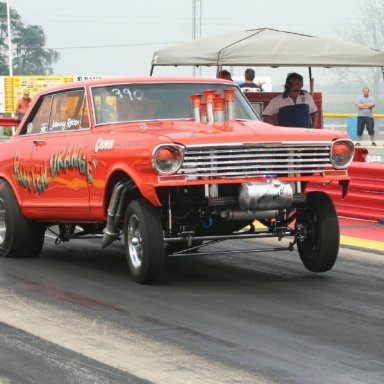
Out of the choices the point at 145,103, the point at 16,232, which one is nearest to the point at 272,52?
the point at 145,103

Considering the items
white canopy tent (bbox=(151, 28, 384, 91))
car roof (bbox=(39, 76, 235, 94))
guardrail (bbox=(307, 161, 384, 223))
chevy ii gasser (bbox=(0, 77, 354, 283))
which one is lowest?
guardrail (bbox=(307, 161, 384, 223))

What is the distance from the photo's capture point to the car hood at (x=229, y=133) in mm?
8906

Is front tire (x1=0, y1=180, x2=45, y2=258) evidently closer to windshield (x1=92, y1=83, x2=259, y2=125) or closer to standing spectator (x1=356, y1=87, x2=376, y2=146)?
windshield (x1=92, y1=83, x2=259, y2=125)

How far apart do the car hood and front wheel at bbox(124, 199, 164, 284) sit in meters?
0.61

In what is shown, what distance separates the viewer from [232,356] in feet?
21.4

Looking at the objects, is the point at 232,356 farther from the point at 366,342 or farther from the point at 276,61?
the point at 276,61

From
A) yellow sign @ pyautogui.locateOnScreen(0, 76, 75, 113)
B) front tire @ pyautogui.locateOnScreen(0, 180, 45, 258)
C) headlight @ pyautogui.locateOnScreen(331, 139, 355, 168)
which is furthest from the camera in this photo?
yellow sign @ pyautogui.locateOnScreen(0, 76, 75, 113)

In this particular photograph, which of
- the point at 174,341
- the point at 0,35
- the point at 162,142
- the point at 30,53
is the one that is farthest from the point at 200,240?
the point at 30,53

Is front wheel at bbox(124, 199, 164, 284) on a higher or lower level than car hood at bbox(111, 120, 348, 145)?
lower

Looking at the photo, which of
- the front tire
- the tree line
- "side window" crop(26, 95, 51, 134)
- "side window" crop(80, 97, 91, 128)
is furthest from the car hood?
the tree line

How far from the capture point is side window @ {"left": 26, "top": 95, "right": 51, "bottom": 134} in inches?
440

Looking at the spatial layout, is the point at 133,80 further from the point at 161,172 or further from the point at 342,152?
the point at 342,152

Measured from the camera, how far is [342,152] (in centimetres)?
943

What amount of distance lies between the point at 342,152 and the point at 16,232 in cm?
336
